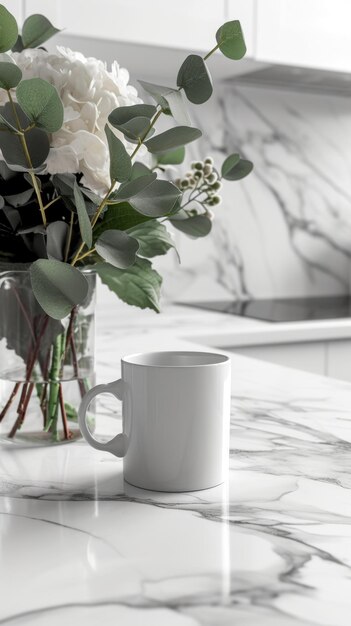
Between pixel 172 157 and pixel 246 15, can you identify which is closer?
pixel 172 157

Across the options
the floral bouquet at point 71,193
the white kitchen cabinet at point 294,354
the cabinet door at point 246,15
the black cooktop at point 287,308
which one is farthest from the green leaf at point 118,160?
the cabinet door at point 246,15

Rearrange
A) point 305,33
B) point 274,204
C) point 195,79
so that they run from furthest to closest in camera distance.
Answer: point 274,204, point 305,33, point 195,79

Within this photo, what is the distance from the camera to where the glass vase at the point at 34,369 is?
2.52ft

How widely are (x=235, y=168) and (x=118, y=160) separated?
24cm

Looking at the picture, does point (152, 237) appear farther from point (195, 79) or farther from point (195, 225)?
point (195, 79)

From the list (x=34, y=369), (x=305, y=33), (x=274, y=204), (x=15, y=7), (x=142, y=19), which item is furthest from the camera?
(x=274, y=204)

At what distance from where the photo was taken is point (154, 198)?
66 cm

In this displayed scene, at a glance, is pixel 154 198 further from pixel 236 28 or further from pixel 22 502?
pixel 22 502

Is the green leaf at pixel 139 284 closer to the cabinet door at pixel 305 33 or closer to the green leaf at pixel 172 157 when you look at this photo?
the green leaf at pixel 172 157

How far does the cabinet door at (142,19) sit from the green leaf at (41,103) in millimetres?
1240

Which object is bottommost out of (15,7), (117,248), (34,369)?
(34,369)

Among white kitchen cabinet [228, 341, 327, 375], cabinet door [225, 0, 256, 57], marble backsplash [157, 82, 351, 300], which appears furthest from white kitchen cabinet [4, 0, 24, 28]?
white kitchen cabinet [228, 341, 327, 375]

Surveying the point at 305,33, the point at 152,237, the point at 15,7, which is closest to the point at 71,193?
the point at 152,237

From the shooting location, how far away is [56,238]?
69 centimetres
